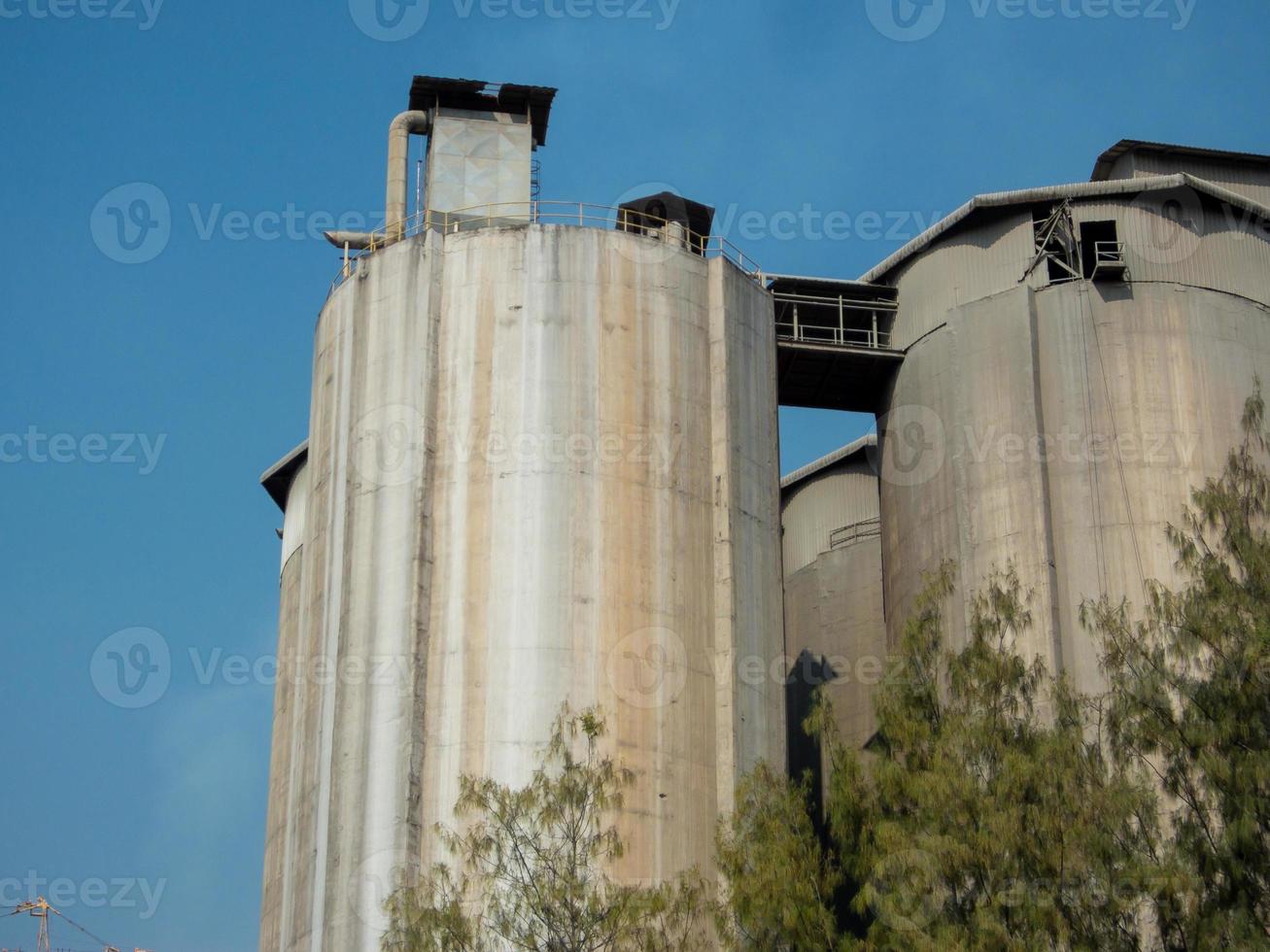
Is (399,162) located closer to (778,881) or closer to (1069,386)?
(1069,386)

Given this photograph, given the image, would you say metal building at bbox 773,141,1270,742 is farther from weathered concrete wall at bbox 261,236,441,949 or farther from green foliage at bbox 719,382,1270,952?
weathered concrete wall at bbox 261,236,441,949

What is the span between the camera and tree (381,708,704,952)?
35.5m

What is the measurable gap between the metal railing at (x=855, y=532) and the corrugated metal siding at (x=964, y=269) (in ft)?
26.9

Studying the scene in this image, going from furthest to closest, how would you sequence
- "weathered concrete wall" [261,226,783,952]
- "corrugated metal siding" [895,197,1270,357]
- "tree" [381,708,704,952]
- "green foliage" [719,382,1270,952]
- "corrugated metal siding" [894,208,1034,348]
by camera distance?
"corrugated metal siding" [894,208,1034,348] → "corrugated metal siding" [895,197,1270,357] → "weathered concrete wall" [261,226,783,952] → "tree" [381,708,704,952] → "green foliage" [719,382,1270,952]

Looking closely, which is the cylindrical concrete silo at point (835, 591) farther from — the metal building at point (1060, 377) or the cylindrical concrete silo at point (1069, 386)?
the cylindrical concrete silo at point (1069, 386)

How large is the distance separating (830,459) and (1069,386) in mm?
14499

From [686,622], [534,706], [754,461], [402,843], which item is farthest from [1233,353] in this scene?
[402,843]

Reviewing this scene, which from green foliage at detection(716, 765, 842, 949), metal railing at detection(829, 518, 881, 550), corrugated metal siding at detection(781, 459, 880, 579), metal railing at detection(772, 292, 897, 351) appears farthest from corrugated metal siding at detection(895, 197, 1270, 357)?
green foliage at detection(716, 765, 842, 949)

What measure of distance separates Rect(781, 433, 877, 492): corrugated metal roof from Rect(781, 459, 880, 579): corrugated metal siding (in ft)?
0.68

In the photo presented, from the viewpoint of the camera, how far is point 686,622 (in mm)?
45219

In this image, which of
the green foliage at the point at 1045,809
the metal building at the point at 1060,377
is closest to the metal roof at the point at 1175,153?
the metal building at the point at 1060,377

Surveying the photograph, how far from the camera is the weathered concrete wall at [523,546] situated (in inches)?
1702

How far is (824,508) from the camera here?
6475cm

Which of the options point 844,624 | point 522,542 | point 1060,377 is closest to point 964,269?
point 1060,377
